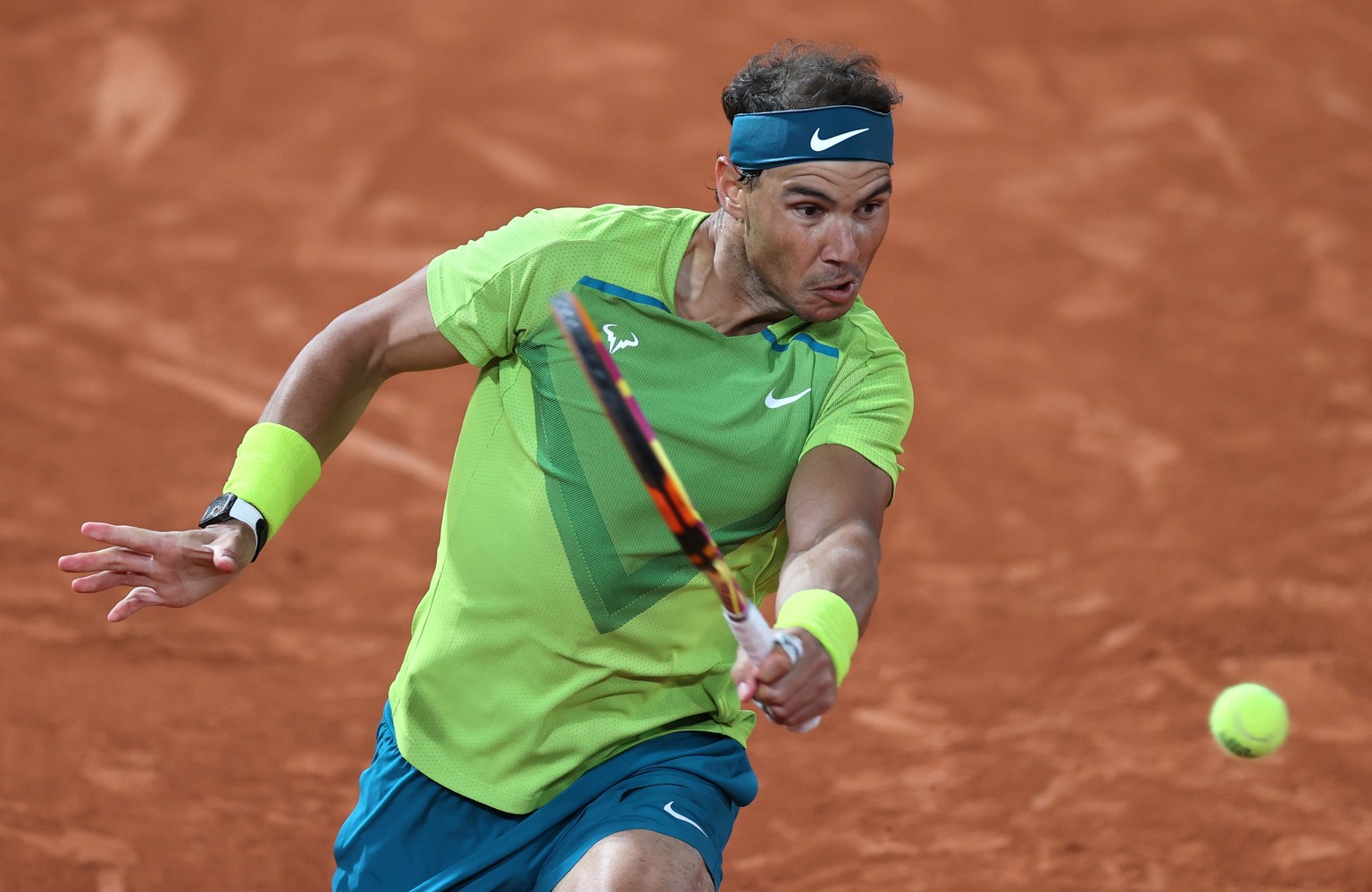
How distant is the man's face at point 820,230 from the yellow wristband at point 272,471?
1.03m

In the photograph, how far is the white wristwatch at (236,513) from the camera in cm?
317

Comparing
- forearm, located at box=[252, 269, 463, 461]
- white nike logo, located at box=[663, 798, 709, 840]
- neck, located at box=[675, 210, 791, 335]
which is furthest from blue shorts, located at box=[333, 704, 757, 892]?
neck, located at box=[675, 210, 791, 335]

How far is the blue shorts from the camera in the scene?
3029 millimetres

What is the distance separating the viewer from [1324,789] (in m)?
5.18

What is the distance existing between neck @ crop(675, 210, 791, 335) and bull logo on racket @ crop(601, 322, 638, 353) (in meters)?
0.11

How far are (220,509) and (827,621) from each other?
1284mm

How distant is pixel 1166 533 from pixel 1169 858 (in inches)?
70.7

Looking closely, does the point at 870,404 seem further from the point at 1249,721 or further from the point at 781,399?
the point at 1249,721

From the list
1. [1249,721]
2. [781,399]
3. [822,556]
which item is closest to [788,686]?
[822,556]

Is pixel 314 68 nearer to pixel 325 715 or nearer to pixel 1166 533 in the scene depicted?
pixel 325 715

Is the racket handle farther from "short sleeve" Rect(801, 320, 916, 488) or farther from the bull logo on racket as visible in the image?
the bull logo on racket

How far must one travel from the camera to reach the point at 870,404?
10.3 feet

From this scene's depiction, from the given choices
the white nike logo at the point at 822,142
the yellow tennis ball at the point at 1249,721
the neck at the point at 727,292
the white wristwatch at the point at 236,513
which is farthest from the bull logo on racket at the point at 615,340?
the yellow tennis ball at the point at 1249,721

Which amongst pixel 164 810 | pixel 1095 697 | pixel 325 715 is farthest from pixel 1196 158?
pixel 164 810
